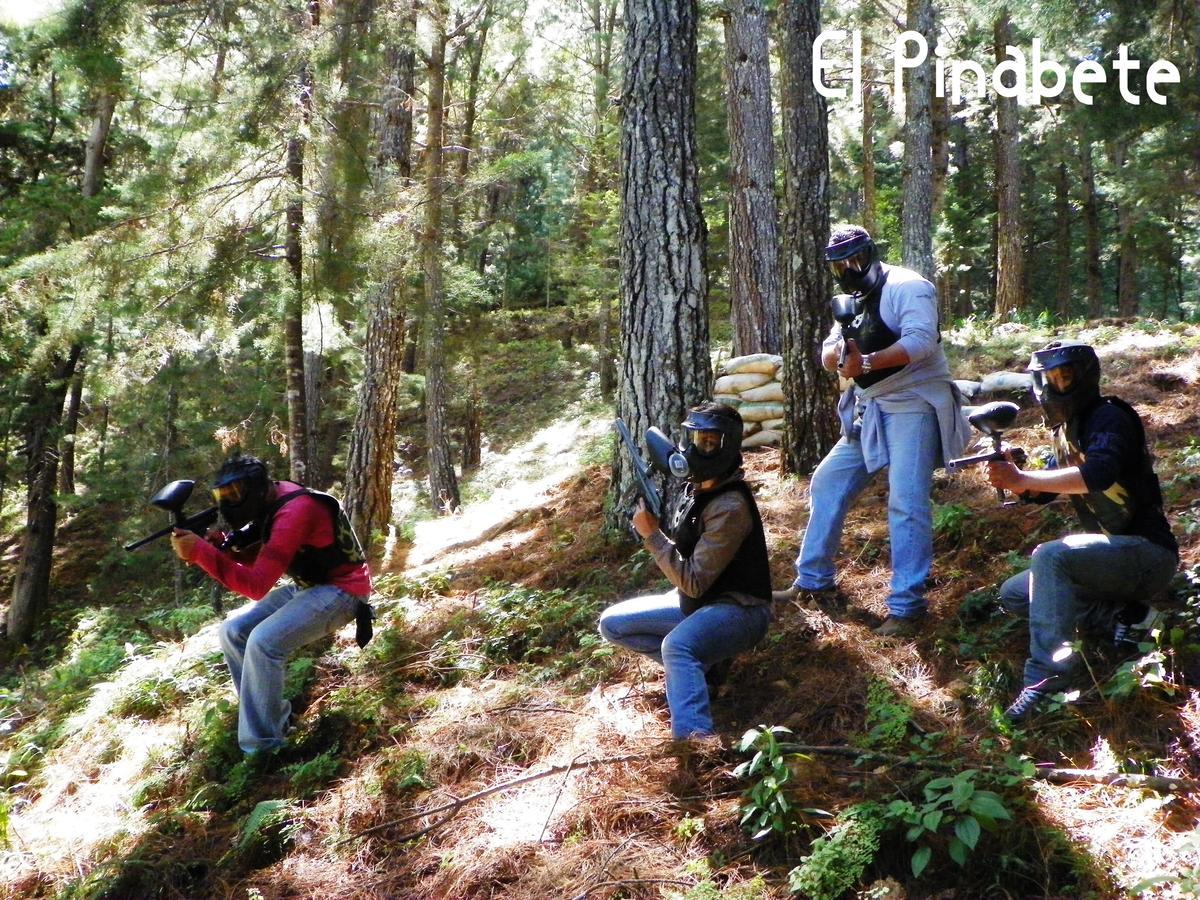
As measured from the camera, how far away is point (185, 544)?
529cm

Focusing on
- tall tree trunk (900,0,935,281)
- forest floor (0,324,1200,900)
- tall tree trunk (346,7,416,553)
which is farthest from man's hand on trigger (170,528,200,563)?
tall tree trunk (900,0,935,281)

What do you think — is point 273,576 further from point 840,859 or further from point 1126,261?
point 1126,261

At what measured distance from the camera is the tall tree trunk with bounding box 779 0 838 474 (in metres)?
7.86

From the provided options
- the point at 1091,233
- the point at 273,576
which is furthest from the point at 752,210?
the point at 1091,233

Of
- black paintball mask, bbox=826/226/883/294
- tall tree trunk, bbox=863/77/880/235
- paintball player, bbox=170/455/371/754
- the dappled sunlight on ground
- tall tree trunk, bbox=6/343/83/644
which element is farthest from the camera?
tall tree trunk, bbox=863/77/880/235

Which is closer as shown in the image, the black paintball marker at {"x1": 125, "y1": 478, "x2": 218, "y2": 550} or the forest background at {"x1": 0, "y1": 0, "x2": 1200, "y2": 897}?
the black paintball marker at {"x1": 125, "y1": 478, "x2": 218, "y2": 550}

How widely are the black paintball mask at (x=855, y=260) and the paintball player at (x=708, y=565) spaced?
131 centimetres

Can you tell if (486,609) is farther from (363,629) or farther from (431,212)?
(431,212)

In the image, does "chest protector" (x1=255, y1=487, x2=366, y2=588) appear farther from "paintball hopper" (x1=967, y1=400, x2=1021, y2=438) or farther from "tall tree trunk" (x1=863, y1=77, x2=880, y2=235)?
"tall tree trunk" (x1=863, y1=77, x2=880, y2=235)

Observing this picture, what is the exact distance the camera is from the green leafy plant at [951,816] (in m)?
3.30

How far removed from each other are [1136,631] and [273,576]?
447 centimetres

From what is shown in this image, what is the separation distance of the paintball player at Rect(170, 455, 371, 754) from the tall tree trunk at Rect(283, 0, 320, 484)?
4655 mm

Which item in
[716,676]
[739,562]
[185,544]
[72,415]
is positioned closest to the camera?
[739,562]

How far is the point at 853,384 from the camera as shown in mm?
5625
